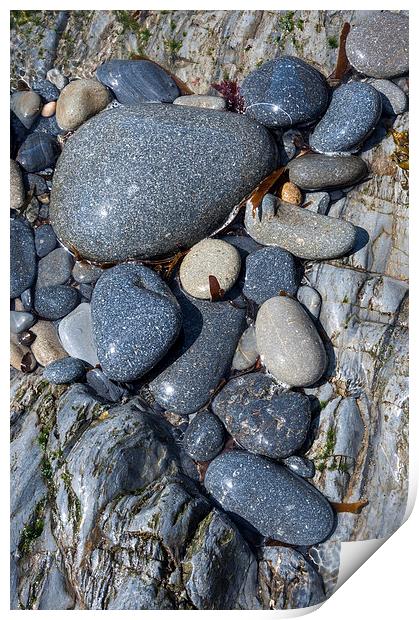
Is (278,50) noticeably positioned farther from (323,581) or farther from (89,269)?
(323,581)

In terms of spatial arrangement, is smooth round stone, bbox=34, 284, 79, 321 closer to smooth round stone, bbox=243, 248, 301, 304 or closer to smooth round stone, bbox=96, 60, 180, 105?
smooth round stone, bbox=243, 248, 301, 304

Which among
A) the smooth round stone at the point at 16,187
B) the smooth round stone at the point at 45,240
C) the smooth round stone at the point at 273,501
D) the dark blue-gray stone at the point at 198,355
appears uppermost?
the smooth round stone at the point at 16,187

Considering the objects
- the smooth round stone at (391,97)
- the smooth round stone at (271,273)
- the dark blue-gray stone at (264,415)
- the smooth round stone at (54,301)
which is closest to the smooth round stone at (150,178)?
the smooth round stone at (54,301)

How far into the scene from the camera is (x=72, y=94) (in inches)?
173

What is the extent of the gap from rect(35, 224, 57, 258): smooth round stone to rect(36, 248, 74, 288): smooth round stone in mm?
59

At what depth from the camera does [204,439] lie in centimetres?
401

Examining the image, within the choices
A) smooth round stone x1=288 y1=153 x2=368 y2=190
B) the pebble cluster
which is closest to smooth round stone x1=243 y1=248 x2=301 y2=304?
the pebble cluster

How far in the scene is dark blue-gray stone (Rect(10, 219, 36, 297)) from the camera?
425cm

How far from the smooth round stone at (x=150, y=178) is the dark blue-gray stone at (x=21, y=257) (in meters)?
0.29

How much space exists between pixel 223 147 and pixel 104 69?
1322mm

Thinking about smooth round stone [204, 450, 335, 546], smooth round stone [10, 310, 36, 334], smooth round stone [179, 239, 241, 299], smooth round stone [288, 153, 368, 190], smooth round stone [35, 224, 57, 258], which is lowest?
smooth round stone [204, 450, 335, 546]

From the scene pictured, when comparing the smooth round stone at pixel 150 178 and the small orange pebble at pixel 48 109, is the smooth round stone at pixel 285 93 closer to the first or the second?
the smooth round stone at pixel 150 178

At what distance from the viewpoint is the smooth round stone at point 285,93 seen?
4.30 meters

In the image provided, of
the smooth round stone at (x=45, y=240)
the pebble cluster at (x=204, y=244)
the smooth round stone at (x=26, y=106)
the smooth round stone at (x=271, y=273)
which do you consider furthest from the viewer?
the smooth round stone at (x=26, y=106)
